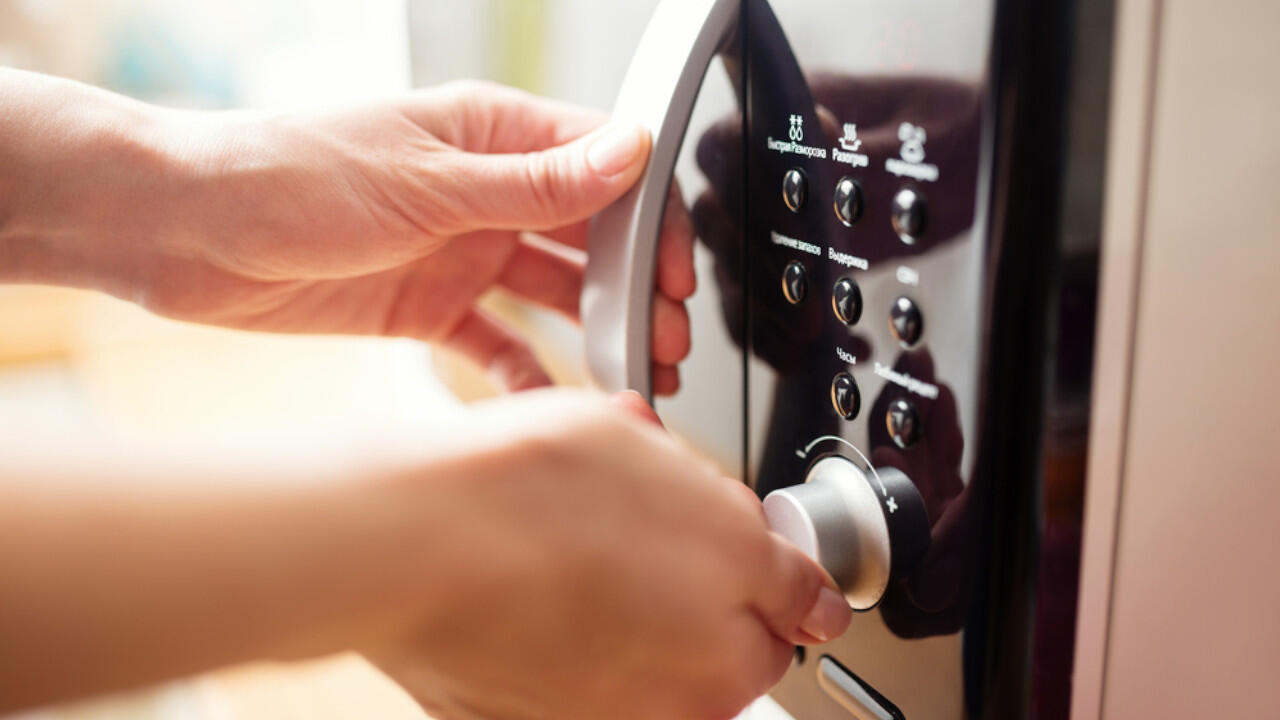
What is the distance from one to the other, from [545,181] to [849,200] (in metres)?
0.18

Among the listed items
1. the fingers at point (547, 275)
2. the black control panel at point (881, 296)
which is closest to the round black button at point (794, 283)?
the black control panel at point (881, 296)

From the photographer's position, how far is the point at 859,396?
335 mm

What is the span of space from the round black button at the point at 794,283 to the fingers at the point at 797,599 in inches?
3.9

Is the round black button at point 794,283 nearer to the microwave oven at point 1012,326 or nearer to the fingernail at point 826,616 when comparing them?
the microwave oven at point 1012,326

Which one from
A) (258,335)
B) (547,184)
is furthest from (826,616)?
(258,335)

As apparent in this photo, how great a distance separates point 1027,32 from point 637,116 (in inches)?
7.2

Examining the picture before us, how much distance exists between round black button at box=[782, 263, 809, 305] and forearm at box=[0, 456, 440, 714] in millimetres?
182

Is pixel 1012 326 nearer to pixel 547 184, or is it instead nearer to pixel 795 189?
pixel 795 189

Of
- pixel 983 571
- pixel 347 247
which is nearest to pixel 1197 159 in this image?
pixel 983 571

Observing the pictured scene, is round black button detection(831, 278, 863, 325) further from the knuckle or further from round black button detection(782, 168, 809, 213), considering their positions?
the knuckle

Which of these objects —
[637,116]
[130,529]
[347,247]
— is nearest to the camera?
[130,529]

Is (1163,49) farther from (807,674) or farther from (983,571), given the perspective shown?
(807,674)

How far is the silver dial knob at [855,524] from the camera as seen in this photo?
0.33 m

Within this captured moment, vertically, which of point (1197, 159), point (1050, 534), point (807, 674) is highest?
point (1197, 159)
